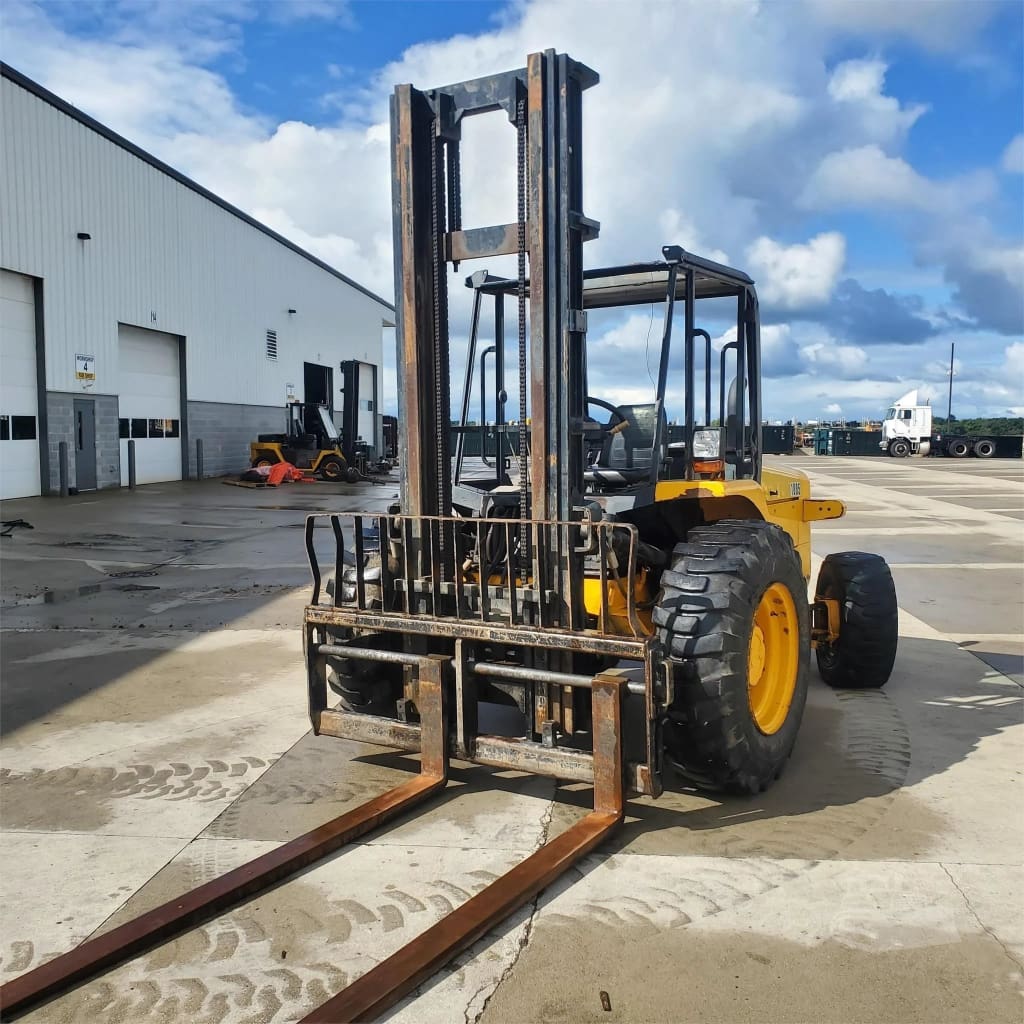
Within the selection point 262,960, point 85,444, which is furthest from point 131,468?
point 262,960

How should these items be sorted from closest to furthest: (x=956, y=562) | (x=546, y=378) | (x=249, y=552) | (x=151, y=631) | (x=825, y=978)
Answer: (x=825, y=978) < (x=546, y=378) < (x=151, y=631) < (x=956, y=562) < (x=249, y=552)

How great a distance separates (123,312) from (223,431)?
20.3 ft

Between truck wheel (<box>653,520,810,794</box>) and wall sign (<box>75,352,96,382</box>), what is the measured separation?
2149cm

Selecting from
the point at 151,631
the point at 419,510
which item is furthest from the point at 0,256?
the point at 419,510

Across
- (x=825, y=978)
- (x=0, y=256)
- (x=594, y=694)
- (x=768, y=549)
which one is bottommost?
(x=825, y=978)

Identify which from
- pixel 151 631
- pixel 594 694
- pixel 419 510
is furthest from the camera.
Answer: pixel 151 631

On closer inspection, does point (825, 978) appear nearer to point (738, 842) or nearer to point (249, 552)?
point (738, 842)

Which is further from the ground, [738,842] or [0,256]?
[0,256]

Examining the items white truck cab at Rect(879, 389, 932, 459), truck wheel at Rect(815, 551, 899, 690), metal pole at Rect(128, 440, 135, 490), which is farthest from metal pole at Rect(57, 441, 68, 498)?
white truck cab at Rect(879, 389, 932, 459)

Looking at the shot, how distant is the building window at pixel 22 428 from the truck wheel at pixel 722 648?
65.2ft

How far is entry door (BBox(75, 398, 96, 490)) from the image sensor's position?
22.5 meters

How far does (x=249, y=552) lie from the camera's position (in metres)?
13.5

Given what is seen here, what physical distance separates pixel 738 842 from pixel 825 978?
98 centimetres

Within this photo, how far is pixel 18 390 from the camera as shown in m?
20.7
